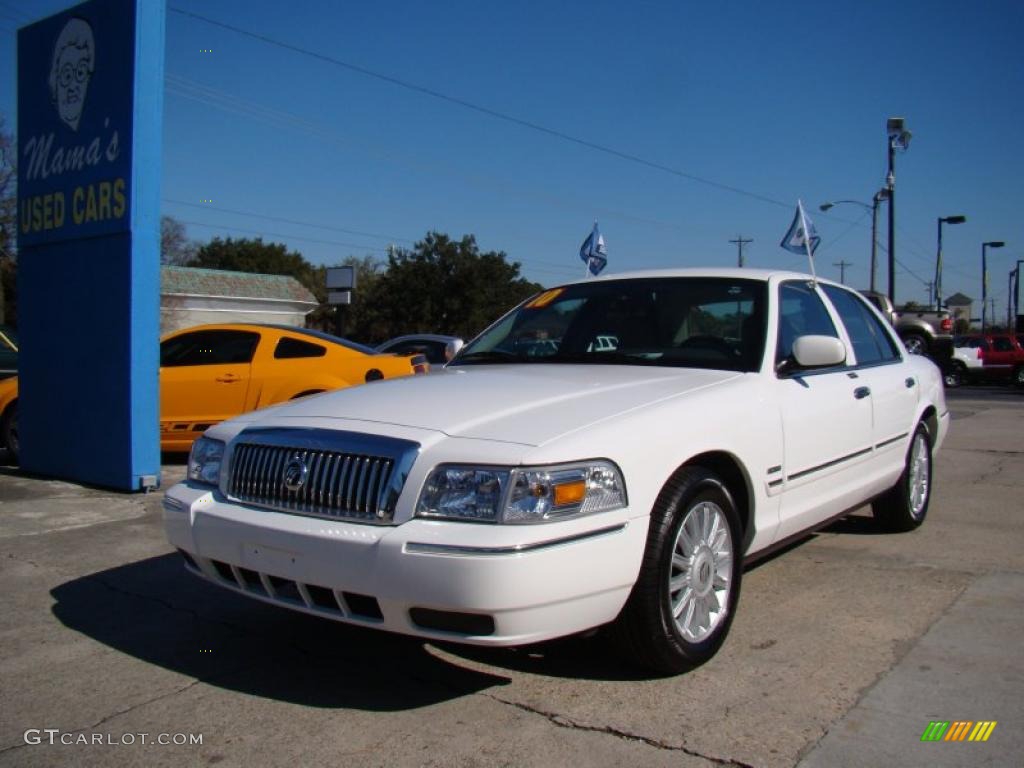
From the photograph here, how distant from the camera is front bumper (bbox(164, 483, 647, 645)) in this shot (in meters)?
2.92

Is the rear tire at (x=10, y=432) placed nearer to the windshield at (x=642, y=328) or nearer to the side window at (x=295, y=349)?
the side window at (x=295, y=349)

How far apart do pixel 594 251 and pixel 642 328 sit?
8.37 m

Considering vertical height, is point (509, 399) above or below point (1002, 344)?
below

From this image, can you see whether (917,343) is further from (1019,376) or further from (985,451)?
(985,451)

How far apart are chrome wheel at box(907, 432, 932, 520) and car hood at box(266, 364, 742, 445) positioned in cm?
247

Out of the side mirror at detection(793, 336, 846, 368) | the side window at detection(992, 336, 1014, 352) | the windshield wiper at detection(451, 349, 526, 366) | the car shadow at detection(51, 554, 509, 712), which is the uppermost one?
the side window at detection(992, 336, 1014, 352)

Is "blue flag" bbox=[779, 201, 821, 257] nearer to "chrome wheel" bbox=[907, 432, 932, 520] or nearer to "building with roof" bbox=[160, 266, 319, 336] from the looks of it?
"chrome wheel" bbox=[907, 432, 932, 520]

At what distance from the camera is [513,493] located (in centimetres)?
301

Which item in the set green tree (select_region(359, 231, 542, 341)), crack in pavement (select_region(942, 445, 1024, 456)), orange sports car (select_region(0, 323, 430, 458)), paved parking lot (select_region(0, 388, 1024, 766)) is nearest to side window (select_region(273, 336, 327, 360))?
orange sports car (select_region(0, 323, 430, 458))

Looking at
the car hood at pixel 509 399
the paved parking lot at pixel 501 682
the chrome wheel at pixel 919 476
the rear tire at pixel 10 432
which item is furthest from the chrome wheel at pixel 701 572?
the rear tire at pixel 10 432

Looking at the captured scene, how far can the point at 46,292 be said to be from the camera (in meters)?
8.21

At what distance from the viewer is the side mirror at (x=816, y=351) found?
419 cm

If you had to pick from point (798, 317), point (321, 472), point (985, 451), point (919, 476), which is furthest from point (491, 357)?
point (985, 451)

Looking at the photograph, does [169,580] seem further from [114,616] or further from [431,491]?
[431,491]
